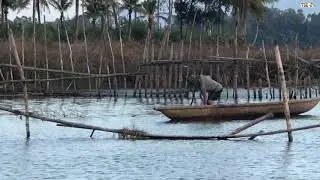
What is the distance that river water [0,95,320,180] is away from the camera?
17.2 m

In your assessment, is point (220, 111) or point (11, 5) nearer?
point (220, 111)

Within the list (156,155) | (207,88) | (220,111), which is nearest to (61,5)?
(207,88)

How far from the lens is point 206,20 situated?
71.2 m

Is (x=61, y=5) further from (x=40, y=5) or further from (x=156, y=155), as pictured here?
(x=156, y=155)

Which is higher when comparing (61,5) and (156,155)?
(61,5)

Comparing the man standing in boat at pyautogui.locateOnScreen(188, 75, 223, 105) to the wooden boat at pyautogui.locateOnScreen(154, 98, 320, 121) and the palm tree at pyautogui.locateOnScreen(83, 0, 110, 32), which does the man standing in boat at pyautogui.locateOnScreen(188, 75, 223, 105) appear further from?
the palm tree at pyautogui.locateOnScreen(83, 0, 110, 32)

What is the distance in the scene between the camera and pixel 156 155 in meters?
19.9

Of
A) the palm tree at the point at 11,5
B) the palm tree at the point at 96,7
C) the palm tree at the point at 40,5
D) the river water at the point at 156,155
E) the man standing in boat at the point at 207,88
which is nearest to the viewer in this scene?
the river water at the point at 156,155

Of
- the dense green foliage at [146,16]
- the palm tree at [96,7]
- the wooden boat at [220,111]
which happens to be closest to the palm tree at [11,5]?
the dense green foliage at [146,16]

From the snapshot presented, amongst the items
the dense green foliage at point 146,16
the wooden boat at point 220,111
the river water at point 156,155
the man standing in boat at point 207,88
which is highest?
the dense green foliage at point 146,16

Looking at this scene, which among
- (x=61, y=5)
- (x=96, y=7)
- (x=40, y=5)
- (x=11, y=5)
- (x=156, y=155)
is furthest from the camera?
(x=96, y=7)

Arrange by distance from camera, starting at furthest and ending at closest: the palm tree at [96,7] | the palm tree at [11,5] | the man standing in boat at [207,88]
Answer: the palm tree at [96,7] < the palm tree at [11,5] < the man standing in boat at [207,88]

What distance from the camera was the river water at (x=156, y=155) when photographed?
17219mm

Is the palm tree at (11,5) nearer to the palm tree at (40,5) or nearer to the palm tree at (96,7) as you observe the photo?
the palm tree at (40,5)
